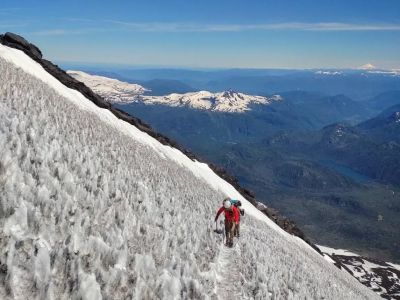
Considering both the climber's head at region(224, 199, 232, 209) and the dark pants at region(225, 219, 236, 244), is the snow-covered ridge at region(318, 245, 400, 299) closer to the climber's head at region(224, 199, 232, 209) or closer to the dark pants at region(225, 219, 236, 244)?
the dark pants at region(225, 219, 236, 244)

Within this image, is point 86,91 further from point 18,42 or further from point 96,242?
point 96,242

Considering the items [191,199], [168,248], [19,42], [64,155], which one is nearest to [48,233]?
[168,248]

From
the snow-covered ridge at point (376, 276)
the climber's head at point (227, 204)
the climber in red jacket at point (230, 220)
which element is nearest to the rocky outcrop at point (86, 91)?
the snow-covered ridge at point (376, 276)

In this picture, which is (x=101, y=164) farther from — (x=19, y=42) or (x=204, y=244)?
(x=19, y=42)

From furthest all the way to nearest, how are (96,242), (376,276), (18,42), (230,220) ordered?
(376,276)
(18,42)
(230,220)
(96,242)

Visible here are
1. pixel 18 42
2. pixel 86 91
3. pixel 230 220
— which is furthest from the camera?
pixel 18 42

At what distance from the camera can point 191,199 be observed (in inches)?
1164

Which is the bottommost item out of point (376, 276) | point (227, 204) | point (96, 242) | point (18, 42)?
point (376, 276)

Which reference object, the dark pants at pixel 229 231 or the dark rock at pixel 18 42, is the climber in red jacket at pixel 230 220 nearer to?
the dark pants at pixel 229 231

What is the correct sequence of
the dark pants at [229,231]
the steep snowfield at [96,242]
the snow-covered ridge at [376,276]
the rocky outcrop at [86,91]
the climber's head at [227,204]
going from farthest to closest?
the snow-covered ridge at [376,276]
the rocky outcrop at [86,91]
the climber's head at [227,204]
the dark pants at [229,231]
the steep snowfield at [96,242]

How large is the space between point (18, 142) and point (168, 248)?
18.1ft

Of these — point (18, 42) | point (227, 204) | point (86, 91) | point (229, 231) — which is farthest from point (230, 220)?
point (18, 42)

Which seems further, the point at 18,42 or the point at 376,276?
the point at 376,276

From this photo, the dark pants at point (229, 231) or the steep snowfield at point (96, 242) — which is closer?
the steep snowfield at point (96, 242)
